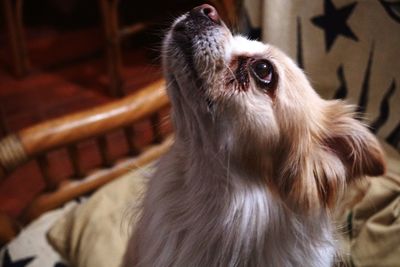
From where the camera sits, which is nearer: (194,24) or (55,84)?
(194,24)

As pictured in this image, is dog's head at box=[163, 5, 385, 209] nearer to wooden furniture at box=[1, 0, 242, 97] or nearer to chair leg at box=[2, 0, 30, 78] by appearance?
wooden furniture at box=[1, 0, 242, 97]

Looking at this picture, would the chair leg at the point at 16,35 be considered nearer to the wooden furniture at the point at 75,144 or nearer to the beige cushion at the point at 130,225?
the wooden furniture at the point at 75,144

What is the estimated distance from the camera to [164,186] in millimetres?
802

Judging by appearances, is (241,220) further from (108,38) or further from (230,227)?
(108,38)

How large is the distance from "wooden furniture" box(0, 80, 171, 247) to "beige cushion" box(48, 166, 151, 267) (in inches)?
3.6

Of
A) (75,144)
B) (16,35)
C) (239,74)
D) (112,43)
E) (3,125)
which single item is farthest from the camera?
(16,35)

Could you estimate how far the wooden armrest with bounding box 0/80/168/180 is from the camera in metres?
0.97

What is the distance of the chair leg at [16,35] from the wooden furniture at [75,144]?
4.30 ft

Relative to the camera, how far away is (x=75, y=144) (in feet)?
3.48

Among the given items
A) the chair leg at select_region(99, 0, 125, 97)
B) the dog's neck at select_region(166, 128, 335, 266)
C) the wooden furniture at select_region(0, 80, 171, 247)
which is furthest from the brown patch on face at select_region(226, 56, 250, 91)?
the chair leg at select_region(99, 0, 125, 97)

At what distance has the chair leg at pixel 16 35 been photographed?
2.19 metres

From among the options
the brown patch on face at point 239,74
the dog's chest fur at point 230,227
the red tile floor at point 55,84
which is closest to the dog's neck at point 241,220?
the dog's chest fur at point 230,227

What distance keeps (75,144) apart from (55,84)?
1.30 metres

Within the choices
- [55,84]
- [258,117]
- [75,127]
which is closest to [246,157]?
[258,117]
